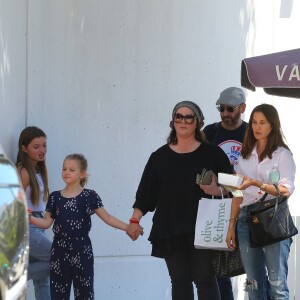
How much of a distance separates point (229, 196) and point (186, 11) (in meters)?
2.83

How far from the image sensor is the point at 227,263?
7.45 meters

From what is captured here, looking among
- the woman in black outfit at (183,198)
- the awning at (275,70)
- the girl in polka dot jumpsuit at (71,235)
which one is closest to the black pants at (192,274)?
the woman in black outfit at (183,198)

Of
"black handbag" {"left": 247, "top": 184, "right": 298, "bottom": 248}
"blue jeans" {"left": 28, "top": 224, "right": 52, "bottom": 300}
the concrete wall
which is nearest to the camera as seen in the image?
"black handbag" {"left": 247, "top": 184, "right": 298, "bottom": 248}

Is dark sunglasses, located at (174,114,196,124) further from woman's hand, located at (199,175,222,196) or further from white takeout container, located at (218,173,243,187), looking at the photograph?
white takeout container, located at (218,173,243,187)

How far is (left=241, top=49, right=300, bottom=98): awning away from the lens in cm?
701

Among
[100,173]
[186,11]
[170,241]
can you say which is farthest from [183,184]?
[186,11]

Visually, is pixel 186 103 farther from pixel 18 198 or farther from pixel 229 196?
pixel 18 198

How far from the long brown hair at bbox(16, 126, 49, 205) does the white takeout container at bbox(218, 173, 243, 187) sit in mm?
1955

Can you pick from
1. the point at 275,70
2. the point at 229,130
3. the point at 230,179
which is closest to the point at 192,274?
the point at 230,179

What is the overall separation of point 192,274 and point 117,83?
8.86ft

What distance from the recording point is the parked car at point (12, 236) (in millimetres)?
4750

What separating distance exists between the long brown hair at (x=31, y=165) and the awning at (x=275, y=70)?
6.99 feet

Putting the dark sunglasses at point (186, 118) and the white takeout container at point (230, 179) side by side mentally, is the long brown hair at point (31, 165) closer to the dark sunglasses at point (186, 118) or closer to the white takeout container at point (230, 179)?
the dark sunglasses at point (186, 118)

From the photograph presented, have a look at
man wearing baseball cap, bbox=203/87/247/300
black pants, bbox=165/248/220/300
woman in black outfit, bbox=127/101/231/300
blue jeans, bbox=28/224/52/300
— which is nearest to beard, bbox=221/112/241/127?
man wearing baseball cap, bbox=203/87/247/300
